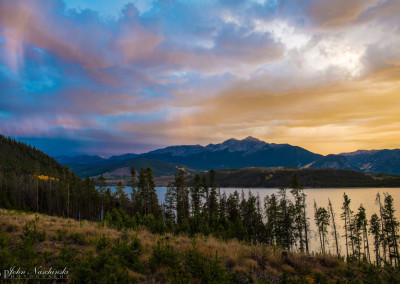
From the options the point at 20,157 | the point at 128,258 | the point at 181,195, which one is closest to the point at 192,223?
the point at 181,195

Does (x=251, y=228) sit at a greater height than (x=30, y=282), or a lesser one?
lesser

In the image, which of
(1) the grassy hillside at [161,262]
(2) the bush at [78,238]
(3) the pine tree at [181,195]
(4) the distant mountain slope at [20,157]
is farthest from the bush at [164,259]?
(4) the distant mountain slope at [20,157]

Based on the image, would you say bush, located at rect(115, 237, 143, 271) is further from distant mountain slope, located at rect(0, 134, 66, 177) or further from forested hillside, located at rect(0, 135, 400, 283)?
distant mountain slope, located at rect(0, 134, 66, 177)

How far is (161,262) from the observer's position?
8117mm

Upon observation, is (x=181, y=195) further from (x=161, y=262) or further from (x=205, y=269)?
(x=205, y=269)

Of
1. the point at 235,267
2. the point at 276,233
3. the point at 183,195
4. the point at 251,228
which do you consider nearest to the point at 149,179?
the point at 183,195

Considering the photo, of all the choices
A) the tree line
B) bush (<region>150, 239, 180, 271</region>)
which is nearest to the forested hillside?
bush (<region>150, 239, 180, 271</region>)

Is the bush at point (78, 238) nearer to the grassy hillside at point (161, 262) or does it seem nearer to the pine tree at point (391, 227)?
the grassy hillside at point (161, 262)

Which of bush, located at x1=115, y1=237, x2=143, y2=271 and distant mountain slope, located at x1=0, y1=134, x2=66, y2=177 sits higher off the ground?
distant mountain slope, located at x1=0, y1=134, x2=66, y2=177

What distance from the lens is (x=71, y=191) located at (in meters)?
67.7

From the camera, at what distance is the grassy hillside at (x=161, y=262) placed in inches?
261

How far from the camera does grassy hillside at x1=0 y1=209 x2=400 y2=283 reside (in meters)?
6.62

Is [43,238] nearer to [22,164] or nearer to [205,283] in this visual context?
[205,283]

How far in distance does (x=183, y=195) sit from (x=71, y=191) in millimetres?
37355
